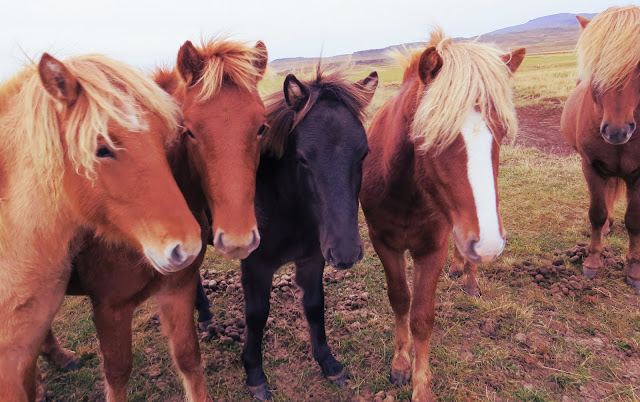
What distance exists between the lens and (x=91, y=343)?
381 cm

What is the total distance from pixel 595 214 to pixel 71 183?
5.56m

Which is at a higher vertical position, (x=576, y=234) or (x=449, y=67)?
(x=449, y=67)

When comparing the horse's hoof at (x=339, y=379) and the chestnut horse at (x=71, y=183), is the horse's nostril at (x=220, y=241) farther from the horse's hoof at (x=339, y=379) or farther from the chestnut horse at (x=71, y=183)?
the horse's hoof at (x=339, y=379)

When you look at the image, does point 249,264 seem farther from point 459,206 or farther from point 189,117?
point 459,206

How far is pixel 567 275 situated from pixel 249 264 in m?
4.16

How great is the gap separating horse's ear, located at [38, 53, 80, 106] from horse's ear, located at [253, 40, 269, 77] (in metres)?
1.10

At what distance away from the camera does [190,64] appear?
7.30ft

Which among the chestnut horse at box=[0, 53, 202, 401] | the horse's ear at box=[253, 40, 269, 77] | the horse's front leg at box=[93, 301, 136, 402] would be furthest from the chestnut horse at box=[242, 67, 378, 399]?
the horse's front leg at box=[93, 301, 136, 402]

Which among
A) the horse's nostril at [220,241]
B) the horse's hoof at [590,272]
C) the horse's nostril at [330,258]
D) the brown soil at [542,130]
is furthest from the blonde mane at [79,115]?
the brown soil at [542,130]

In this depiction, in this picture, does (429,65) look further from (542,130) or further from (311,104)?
(542,130)

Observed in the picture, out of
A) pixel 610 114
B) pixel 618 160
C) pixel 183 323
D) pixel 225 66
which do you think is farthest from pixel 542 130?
pixel 183 323

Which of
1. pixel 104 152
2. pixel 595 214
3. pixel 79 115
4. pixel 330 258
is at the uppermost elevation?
pixel 79 115

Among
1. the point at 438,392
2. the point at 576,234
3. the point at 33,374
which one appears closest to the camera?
the point at 33,374

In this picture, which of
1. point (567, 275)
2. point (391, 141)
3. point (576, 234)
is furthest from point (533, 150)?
point (391, 141)
